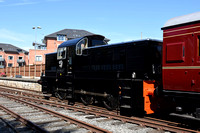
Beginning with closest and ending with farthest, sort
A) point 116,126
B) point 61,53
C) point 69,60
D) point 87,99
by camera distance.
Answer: point 116,126 < point 87,99 < point 69,60 < point 61,53

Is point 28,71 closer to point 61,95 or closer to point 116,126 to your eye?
point 61,95

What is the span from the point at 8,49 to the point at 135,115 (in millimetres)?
75811

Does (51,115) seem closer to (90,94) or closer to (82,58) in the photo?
(90,94)

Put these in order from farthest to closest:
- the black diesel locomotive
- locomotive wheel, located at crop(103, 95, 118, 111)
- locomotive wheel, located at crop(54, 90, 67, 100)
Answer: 1. locomotive wheel, located at crop(54, 90, 67, 100)
2. locomotive wheel, located at crop(103, 95, 118, 111)
3. the black diesel locomotive

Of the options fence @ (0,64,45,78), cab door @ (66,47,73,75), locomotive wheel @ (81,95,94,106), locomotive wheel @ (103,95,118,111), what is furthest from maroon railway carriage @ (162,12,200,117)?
fence @ (0,64,45,78)

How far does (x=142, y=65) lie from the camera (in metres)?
9.16

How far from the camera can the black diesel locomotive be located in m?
8.78

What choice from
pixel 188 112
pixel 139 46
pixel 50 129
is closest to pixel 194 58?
pixel 188 112

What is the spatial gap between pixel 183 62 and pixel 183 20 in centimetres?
140

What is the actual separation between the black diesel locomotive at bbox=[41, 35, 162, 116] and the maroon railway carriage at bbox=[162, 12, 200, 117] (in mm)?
1460

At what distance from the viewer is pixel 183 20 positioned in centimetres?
679

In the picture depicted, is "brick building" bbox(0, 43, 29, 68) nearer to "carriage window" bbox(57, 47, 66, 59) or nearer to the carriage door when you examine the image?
"carriage window" bbox(57, 47, 66, 59)

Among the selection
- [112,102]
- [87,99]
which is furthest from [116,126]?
[87,99]

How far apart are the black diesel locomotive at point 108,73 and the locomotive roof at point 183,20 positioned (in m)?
1.84
